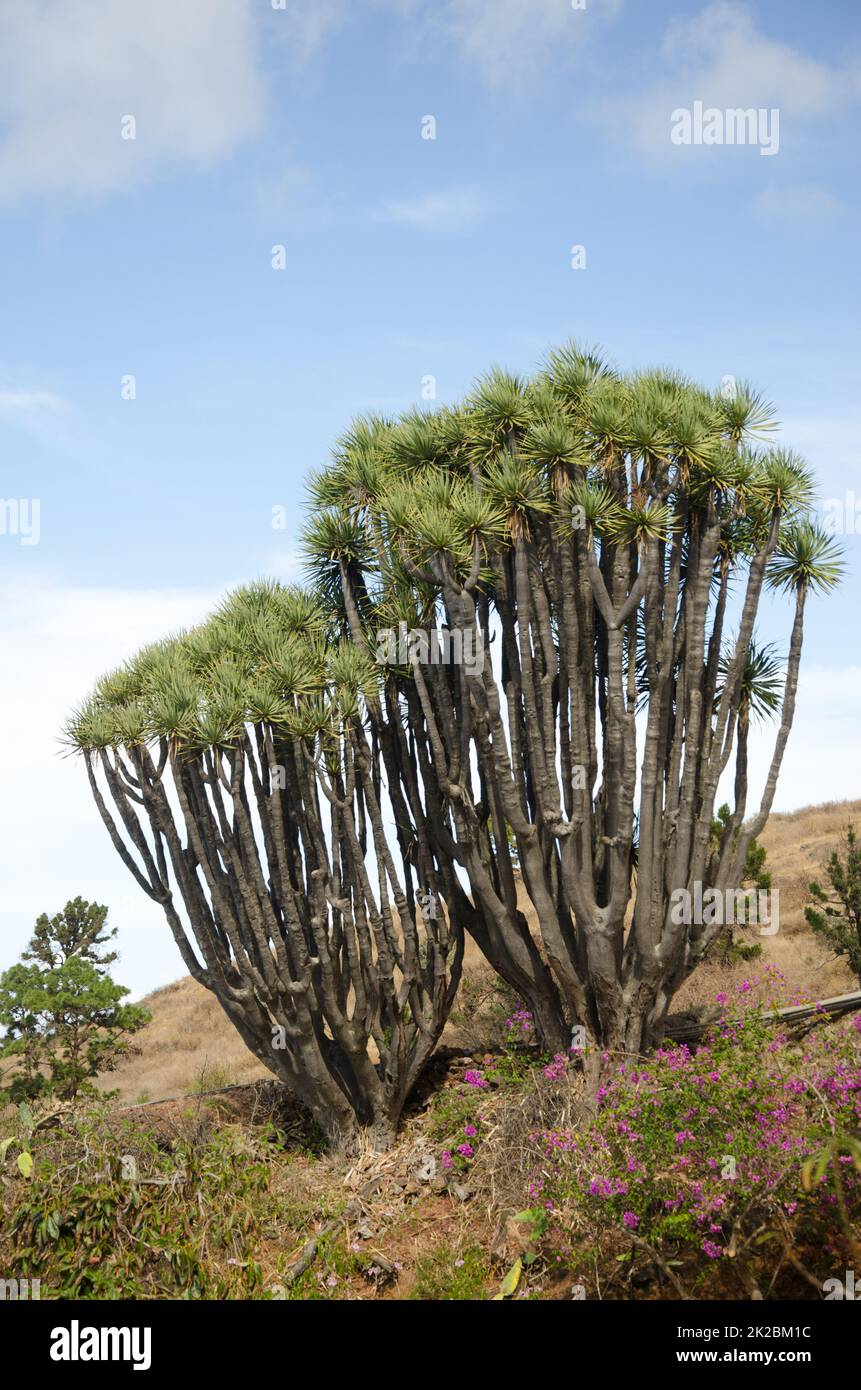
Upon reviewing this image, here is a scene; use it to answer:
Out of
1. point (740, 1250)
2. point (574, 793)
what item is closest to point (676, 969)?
point (574, 793)

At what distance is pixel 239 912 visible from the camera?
12320mm

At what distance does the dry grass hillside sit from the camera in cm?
1651

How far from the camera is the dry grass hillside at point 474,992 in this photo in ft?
54.2

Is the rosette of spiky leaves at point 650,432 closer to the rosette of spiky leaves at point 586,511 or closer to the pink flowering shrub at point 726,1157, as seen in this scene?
the rosette of spiky leaves at point 586,511

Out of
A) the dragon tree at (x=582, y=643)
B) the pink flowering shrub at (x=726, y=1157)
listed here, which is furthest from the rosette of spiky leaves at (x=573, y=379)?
the pink flowering shrub at (x=726, y=1157)

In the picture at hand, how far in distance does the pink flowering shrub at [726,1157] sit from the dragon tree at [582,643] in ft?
8.10

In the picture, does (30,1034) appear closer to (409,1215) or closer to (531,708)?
(409,1215)

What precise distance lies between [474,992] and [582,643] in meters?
6.96

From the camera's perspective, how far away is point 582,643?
39.6 ft

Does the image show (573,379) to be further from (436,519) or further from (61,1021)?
(61,1021)

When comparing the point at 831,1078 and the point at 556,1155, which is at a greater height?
the point at 831,1078

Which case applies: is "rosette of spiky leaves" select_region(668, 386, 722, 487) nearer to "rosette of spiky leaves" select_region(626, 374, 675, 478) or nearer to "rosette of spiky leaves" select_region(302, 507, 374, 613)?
"rosette of spiky leaves" select_region(626, 374, 675, 478)

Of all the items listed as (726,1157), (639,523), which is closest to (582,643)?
(639,523)
